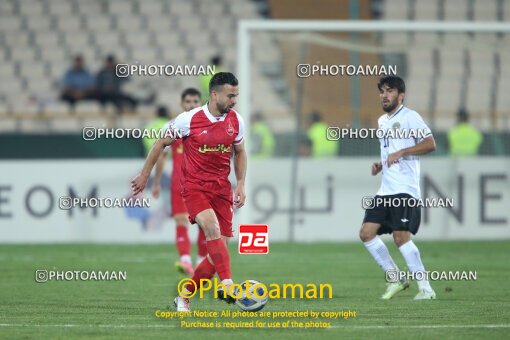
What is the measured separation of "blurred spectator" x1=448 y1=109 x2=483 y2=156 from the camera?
20.9 m

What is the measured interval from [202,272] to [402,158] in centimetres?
269

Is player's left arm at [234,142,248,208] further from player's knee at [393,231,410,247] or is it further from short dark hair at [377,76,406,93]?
player's knee at [393,231,410,247]

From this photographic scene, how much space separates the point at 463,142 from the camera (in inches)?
825

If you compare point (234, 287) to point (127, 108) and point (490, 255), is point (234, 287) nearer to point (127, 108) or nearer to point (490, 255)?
point (490, 255)

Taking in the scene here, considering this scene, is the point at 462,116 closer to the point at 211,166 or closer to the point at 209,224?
the point at 211,166

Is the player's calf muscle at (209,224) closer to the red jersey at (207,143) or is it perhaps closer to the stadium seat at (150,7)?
the red jersey at (207,143)

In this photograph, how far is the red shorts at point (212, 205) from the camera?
32.1 feet

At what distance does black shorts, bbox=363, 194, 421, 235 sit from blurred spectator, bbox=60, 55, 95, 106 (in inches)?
566

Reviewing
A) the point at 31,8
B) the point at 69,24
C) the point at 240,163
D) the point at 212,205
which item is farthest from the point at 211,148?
the point at 31,8

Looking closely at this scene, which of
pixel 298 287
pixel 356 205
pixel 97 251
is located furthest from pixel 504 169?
pixel 298 287

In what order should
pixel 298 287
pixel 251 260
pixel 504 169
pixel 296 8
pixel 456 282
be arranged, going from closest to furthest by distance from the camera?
pixel 298 287, pixel 456 282, pixel 251 260, pixel 504 169, pixel 296 8

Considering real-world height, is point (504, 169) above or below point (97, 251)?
above

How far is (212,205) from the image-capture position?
993 cm

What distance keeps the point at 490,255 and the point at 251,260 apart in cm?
380
